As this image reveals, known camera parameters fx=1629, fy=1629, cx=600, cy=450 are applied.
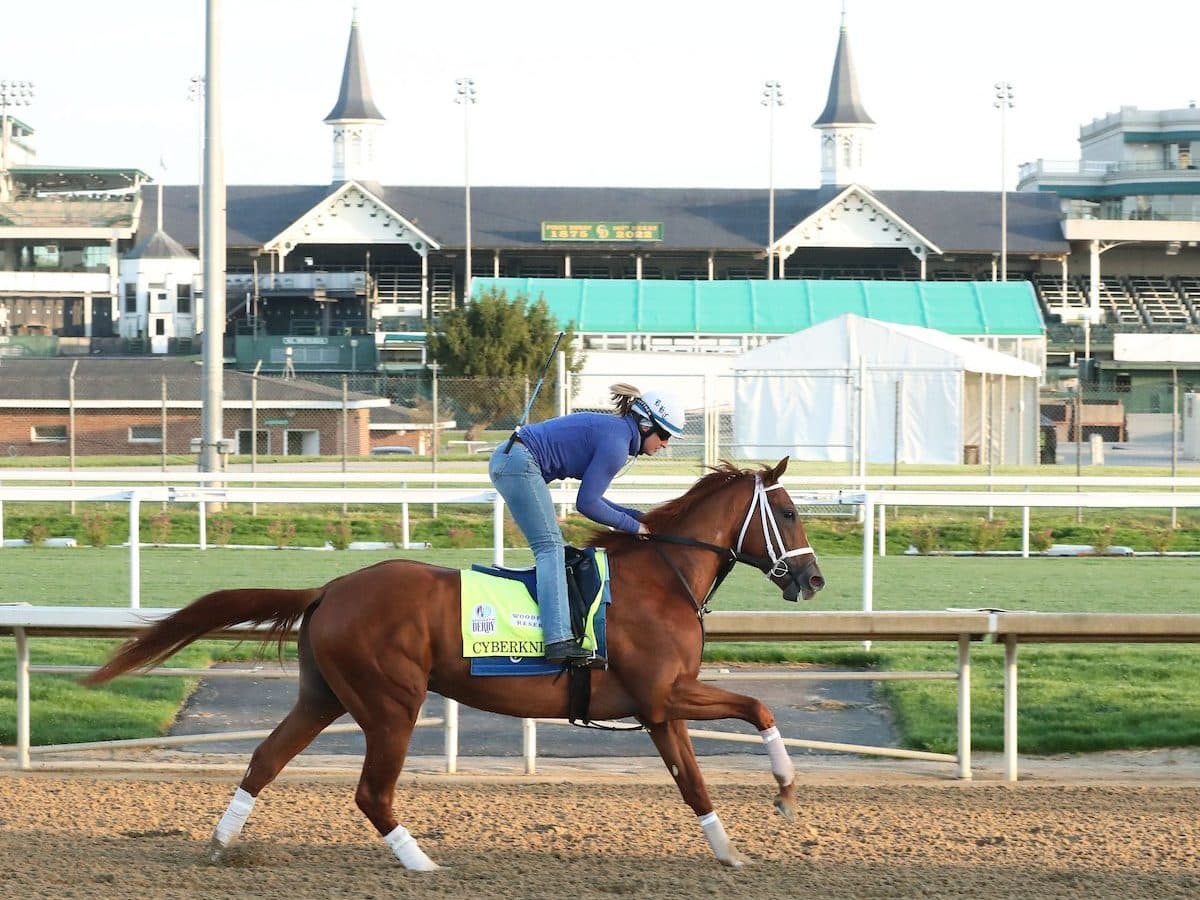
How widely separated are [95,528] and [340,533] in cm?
285

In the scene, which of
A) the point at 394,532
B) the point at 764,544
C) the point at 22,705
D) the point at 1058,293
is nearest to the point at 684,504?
the point at 764,544

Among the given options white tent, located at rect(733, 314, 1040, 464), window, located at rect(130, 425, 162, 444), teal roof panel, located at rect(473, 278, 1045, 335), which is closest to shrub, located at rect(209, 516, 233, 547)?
white tent, located at rect(733, 314, 1040, 464)

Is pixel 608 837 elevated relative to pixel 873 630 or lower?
lower

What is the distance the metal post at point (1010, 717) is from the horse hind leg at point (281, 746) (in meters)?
3.27

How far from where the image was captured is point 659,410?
5.83m

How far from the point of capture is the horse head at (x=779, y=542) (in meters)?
6.00

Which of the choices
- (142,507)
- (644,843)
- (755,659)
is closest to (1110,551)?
(755,659)

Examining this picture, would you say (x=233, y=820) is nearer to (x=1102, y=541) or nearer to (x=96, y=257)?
(x=1102, y=541)

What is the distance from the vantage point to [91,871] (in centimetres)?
547

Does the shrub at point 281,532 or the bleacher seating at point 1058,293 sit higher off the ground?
the bleacher seating at point 1058,293

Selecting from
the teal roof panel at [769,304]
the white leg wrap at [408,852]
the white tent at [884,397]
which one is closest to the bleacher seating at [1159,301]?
the teal roof panel at [769,304]

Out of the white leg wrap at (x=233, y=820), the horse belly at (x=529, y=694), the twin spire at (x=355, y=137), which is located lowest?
the white leg wrap at (x=233, y=820)

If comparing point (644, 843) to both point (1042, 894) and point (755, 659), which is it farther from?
point (755, 659)

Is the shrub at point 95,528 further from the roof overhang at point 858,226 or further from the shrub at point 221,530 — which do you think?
the roof overhang at point 858,226
